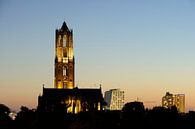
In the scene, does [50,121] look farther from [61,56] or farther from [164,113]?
[61,56]

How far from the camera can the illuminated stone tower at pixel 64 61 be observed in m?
139

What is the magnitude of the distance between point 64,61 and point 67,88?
607 cm

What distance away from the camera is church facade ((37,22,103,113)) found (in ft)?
437

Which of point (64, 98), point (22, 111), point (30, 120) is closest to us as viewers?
point (30, 120)

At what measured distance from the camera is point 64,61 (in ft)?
462

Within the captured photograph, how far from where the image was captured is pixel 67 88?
454ft

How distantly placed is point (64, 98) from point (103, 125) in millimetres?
70761

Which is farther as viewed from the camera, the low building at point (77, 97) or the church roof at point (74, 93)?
the church roof at point (74, 93)

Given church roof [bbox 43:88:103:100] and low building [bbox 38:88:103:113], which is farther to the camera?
church roof [bbox 43:88:103:100]

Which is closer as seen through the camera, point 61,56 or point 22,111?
point 22,111

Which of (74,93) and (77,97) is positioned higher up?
(74,93)

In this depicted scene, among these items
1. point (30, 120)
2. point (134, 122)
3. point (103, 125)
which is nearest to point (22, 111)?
point (30, 120)

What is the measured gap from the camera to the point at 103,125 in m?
63.1

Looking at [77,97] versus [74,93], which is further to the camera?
[74,93]
